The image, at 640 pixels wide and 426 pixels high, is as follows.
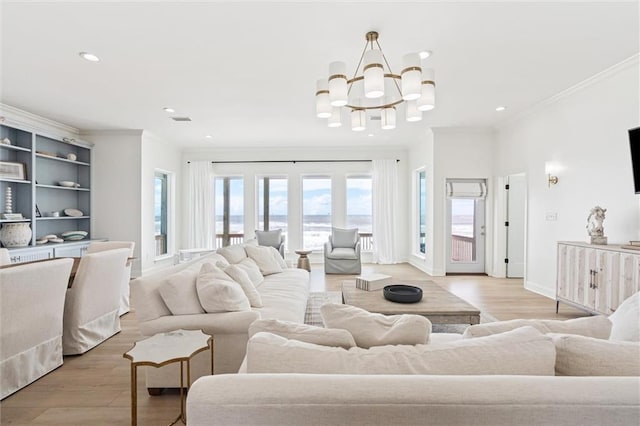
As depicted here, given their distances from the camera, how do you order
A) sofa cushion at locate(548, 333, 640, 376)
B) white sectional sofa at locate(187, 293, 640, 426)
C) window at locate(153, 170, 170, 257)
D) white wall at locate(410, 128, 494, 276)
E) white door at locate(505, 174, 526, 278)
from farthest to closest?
window at locate(153, 170, 170, 257), white wall at locate(410, 128, 494, 276), white door at locate(505, 174, 526, 278), sofa cushion at locate(548, 333, 640, 376), white sectional sofa at locate(187, 293, 640, 426)

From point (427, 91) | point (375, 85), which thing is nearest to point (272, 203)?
point (427, 91)

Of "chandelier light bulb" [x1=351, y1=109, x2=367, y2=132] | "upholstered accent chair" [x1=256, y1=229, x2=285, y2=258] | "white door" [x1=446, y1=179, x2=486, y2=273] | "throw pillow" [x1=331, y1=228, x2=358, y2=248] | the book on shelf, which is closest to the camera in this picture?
"chandelier light bulb" [x1=351, y1=109, x2=367, y2=132]

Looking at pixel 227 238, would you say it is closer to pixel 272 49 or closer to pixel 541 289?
pixel 272 49

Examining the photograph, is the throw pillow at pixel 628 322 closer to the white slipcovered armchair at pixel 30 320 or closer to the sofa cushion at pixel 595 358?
the sofa cushion at pixel 595 358

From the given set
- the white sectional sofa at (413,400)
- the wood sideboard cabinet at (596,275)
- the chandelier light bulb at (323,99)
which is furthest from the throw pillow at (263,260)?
the wood sideboard cabinet at (596,275)

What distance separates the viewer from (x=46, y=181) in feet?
17.4

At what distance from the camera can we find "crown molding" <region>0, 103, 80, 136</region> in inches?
176

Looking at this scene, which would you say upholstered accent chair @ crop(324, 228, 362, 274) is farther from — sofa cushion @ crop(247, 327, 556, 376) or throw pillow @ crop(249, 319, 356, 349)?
sofa cushion @ crop(247, 327, 556, 376)

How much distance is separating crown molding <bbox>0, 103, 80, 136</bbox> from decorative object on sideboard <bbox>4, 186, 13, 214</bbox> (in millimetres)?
966

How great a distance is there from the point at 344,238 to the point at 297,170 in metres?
2.07

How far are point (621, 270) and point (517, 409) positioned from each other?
317cm

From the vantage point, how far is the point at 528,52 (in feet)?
9.87

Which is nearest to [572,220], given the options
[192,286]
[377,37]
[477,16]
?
[477,16]

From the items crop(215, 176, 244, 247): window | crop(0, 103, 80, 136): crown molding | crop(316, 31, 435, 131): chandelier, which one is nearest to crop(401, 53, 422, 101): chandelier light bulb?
crop(316, 31, 435, 131): chandelier
